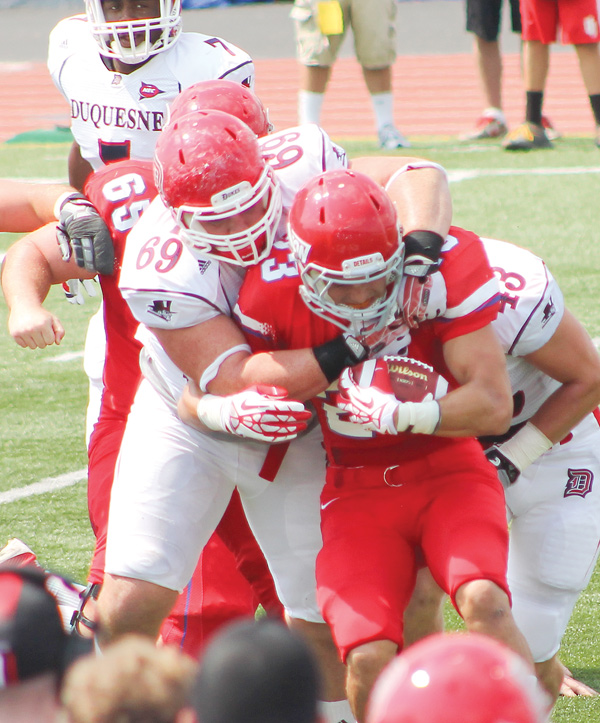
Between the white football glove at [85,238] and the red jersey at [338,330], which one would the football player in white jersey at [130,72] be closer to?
the white football glove at [85,238]

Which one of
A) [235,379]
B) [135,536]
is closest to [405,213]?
[235,379]

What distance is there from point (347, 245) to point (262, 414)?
0.42m

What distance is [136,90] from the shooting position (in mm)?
3973

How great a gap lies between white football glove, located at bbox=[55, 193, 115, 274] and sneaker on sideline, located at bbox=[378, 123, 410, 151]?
6.72 meters

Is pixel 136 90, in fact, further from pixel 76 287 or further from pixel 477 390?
pixel 477 390

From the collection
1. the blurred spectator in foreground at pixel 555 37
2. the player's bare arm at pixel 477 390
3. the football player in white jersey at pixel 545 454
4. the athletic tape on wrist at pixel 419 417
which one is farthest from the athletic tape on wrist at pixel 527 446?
the blurred spectator in foreground at pixel 555 37

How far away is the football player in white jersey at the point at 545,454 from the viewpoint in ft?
9.59

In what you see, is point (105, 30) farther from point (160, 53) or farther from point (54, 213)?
point (54, 213)

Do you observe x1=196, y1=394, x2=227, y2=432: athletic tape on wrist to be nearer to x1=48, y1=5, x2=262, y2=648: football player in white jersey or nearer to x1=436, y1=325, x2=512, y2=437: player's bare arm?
x1=436, y1=325, x2=512, y2=437: player's bare arm

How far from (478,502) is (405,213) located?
2.52 ft

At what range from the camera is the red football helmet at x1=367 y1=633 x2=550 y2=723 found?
1355 mm

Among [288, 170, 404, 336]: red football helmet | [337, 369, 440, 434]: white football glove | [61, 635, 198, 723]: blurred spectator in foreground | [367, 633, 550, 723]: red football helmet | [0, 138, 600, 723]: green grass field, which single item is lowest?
[0, 138, 600, 723]: green grass field

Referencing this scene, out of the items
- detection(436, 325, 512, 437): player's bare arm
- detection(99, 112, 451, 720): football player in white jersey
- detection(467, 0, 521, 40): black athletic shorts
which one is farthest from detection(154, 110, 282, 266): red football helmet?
detection(467, 0, 521, 40): black athletic shorts

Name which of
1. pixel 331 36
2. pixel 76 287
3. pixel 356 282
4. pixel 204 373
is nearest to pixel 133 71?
pixel 76 287
